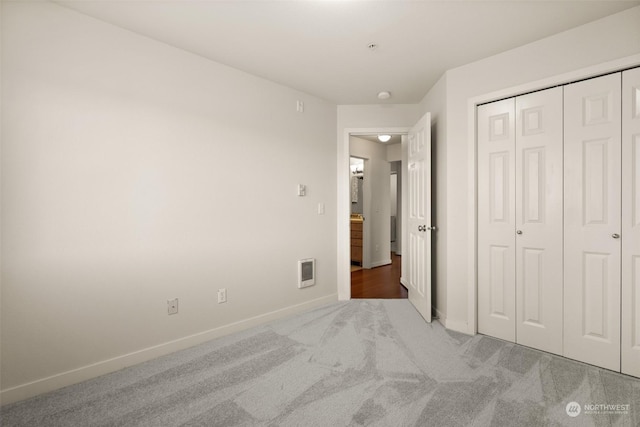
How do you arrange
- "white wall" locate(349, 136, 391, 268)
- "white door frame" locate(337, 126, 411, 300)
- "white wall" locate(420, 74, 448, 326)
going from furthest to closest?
"white wall" locate(349, 136, 391, 268) → "white door frame" locate(337, 126, 411, 300) → "white wall" locate(420, 74, 448, 326)

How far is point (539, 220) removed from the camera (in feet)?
7.70

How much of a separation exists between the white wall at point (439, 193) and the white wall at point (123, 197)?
1.62 metres

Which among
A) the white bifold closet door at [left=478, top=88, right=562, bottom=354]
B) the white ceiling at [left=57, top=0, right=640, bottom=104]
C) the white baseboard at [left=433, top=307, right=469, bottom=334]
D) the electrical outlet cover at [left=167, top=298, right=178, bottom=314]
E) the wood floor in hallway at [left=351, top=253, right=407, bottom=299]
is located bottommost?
the wood floor in hallway at [left=351, top=253, right=407, bottom=299]

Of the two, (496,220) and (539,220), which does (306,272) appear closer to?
(496,220)

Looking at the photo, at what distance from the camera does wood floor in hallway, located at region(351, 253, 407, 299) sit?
3971 millimetres

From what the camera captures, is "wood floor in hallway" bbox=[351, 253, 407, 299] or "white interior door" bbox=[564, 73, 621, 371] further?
"wood floor in hallway" bbox=[351, 253, 407, 299]

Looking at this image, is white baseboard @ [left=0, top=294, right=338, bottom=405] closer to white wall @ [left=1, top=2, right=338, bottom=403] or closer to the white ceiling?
white wall @ [left=1, top=2, right=338, bottom=403]

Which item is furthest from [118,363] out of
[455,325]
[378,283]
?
[378,283]

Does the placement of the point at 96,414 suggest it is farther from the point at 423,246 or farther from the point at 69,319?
the point at 423,246

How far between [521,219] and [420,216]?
Answer: 0.95m

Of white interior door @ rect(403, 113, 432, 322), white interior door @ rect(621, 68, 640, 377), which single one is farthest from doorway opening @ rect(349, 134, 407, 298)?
white interior door @ rect(621, 68, 640, 377)

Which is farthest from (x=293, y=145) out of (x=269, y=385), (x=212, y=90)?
(x=269, y=385)

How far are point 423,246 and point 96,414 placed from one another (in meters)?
2.88

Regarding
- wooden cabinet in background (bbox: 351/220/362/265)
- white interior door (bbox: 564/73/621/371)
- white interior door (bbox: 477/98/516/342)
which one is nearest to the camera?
white interior door (bbox: 564/73/621/371)
